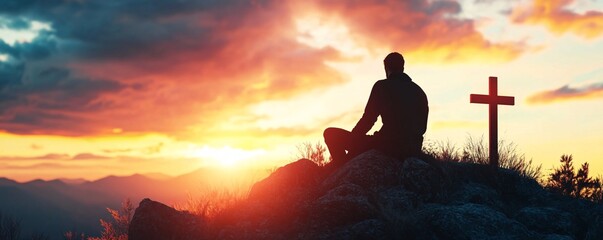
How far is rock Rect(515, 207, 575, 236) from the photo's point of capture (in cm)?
1158

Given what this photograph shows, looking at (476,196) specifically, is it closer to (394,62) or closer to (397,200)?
(397,200)

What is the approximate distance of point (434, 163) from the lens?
1292 centimetres

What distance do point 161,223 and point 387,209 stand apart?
4.81 m

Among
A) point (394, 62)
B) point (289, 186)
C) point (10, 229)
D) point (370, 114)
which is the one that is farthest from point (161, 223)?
point (10, 229)

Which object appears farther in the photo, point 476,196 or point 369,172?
point 476,196

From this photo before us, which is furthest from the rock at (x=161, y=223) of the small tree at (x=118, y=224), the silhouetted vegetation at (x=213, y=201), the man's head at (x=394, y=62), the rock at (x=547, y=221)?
the rock at (x=547, y=221)

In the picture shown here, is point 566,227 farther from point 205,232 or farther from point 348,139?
point 205,232

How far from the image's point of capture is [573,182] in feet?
61.0

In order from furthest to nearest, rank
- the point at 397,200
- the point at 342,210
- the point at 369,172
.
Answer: the point at 369,172 < the point at 397,200 < the point at 342,210

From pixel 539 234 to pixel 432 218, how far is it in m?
2.01

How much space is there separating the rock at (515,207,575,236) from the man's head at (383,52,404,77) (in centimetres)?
365

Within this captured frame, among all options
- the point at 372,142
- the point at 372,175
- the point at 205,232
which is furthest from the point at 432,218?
the point at 205,232

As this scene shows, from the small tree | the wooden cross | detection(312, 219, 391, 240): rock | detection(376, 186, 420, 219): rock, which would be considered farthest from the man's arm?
the small tree

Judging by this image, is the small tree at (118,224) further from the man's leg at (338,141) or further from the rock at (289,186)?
the man's leg at (338,141)
